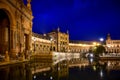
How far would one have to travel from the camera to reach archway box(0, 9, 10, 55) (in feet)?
106

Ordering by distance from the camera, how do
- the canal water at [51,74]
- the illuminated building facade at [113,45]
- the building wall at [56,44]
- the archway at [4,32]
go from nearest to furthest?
the canal water at [51,74] → the archway at [4,32] → the building wall at [56,44] → the illuminated building facade at [113,45]

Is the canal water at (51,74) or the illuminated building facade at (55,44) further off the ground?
the illuminated building facade at (55,44)

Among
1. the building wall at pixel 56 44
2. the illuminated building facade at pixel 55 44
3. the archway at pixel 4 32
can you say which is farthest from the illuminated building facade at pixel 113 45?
the archway at pixel 4 32

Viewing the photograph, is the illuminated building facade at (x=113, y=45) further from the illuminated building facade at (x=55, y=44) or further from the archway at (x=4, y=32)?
the archway at (x=4, y=32)

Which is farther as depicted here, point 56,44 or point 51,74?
point 56,44

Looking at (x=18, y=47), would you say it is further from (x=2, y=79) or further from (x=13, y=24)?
(x=2, y=79)

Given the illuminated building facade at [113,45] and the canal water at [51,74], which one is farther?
the illuminated building facade at [113,45]

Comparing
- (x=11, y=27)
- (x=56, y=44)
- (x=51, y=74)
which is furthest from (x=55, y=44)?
(x=51, y=74)

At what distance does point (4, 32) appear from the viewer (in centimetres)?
3325

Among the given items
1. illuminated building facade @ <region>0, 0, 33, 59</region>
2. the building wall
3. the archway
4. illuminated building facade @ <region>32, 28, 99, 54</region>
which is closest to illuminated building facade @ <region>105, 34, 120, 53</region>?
the building wall

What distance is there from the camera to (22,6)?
1459 inches

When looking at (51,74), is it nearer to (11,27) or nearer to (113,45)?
(11,27)

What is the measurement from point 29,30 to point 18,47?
9577 millimetres

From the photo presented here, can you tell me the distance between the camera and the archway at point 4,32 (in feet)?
106
